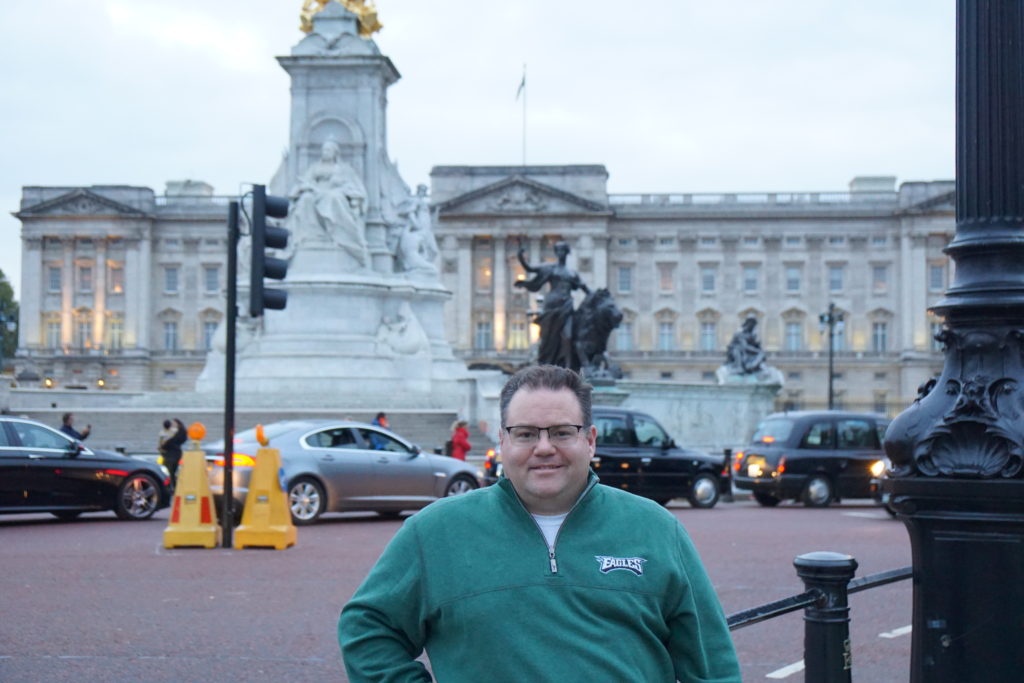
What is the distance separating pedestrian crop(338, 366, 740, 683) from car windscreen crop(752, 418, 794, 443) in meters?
19.8

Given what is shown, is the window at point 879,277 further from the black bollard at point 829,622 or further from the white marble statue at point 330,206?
the black bollard at point 829,622

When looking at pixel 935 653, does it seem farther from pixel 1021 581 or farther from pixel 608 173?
pixel 608 173

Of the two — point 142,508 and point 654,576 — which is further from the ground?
point 654,576

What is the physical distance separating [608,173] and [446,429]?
238 feet

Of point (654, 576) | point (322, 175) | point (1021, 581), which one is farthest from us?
point (322, 175)

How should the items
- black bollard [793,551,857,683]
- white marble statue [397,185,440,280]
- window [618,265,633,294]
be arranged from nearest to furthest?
1. black bollard [793,551,857,683]
2. white marble statue [397,185,440,280]
3. window [618,265,633,294]

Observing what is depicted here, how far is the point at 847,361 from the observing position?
102812 mm

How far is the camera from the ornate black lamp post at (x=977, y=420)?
15.9 feet

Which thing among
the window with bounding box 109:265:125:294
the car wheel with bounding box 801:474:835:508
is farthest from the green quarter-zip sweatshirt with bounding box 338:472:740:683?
the window with bounding box 109:265:125:294

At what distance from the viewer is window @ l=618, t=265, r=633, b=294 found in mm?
105625

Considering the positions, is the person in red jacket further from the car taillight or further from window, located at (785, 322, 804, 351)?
window, located at (785, 322, 804, 351)

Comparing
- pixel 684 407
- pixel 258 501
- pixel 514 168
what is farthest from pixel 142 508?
pixel 514 168

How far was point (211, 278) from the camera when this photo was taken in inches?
4144

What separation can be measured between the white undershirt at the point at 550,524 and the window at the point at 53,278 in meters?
106
